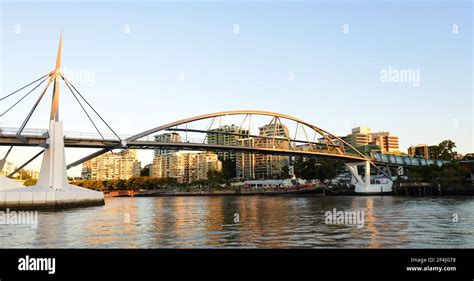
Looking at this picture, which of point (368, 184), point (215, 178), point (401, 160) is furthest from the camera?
point (215, 178)

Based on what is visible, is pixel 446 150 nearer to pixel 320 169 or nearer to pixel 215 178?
pixel 320 169

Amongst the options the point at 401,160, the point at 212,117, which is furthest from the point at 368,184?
the point at 212,117

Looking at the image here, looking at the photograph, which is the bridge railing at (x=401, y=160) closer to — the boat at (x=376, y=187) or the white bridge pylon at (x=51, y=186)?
the boat at (x=376, y=187)

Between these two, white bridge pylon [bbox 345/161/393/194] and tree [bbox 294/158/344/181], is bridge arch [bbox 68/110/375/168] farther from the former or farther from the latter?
tree [bbox 294/158/344/181]

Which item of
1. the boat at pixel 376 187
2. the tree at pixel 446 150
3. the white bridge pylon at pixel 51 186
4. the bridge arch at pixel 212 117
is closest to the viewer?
the white bridge pylon at pixel 51 186

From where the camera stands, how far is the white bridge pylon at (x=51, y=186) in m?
41.3

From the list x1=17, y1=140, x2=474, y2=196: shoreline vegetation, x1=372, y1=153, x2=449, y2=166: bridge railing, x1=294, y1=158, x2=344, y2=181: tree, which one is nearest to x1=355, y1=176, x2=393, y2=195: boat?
x1=17, y1=140, x2=474, y2=196: shoreline vegetation

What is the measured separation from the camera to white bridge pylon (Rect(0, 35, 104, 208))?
A: 135ft

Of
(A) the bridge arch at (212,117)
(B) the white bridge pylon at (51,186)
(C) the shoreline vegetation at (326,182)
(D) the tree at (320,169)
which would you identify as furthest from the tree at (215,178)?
(B) the white bridge pylon at (51,186)

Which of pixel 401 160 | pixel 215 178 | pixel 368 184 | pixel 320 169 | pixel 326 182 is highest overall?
Answer: pixel 401 160

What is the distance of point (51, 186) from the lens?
141ft
